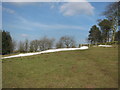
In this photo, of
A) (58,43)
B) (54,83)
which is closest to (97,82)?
(54,83)

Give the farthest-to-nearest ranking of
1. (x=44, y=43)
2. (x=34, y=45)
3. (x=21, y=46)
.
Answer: (x=44, y=43), (x=34, y=45), (x=21, y=46)

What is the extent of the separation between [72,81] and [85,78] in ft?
2.12

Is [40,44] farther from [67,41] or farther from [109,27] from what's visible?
[109,27]

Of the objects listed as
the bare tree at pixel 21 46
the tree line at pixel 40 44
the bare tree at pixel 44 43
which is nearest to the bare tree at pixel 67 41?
the tree line at pixel 40 44

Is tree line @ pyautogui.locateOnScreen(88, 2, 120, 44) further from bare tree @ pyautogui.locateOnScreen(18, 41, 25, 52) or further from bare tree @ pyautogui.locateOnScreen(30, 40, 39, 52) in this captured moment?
bare tree @ pyautogui.locateOnScreen(18, 41, 25, 52)

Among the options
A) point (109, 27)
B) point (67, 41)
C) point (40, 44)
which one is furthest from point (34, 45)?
point (109, 27)

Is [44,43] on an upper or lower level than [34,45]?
upper

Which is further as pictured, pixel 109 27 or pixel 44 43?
pixel 44 43

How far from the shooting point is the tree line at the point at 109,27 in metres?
20.6

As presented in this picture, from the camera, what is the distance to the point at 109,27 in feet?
92.5

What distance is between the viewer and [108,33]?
105 feet

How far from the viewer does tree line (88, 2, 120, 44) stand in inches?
812

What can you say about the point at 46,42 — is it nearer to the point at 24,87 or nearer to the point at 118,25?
the point at 118,25

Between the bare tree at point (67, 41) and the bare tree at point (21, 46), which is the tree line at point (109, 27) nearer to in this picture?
the bare tree at point (67, 41)
